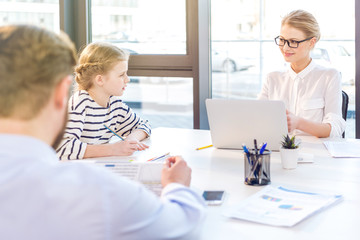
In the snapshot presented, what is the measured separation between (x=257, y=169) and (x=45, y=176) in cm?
98

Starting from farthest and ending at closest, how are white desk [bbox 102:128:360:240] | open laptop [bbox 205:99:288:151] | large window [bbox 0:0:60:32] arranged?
large window [bbox 0:0:60:32]
open laptop [bbox 205:99:288:151]
white desk [bbox 102:128:360:240]

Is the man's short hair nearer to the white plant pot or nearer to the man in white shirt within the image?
the man in white shirt

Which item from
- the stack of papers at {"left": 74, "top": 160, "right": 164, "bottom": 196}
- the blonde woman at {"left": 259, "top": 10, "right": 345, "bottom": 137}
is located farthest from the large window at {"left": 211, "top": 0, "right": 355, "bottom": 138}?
the stack of papers at {"left": 74, "top": 160, "right": 164, "bottom": 196}

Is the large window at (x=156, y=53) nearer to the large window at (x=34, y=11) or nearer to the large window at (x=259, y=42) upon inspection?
the large window at (x=259, y=42)

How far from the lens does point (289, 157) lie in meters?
1.90

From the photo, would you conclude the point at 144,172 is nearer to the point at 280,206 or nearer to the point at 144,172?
the point at 144,172

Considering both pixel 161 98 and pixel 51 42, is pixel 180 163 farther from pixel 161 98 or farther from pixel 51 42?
pixel 161 98

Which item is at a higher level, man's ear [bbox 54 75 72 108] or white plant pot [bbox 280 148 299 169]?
man's ear [bbox 54 75 72 108]

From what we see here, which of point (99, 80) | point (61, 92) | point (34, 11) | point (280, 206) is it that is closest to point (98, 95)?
point (99, 80)

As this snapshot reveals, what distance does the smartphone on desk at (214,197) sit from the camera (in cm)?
152

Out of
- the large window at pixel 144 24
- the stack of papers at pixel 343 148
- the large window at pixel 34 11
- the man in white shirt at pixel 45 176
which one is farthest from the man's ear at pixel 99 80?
the large window at pixel 34 11

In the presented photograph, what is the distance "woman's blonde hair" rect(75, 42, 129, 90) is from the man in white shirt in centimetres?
151

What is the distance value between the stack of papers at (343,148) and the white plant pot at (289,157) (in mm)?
263

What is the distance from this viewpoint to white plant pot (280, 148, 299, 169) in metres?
1.90
